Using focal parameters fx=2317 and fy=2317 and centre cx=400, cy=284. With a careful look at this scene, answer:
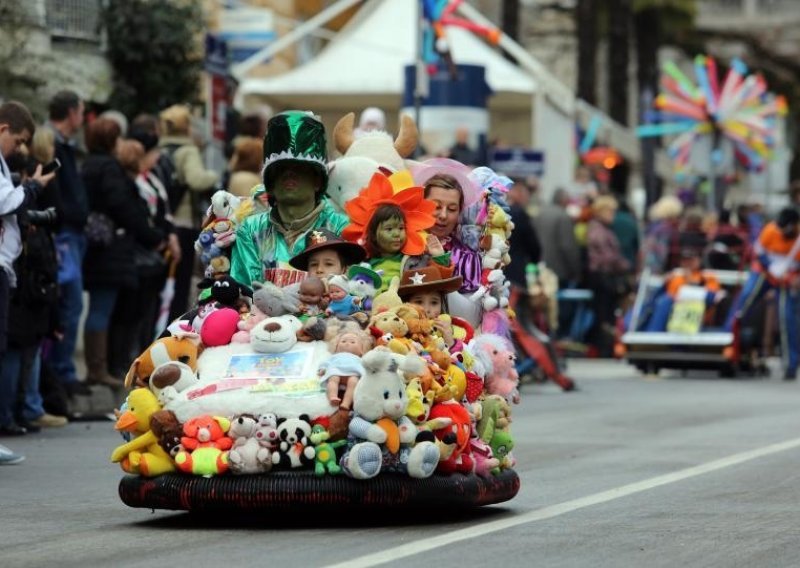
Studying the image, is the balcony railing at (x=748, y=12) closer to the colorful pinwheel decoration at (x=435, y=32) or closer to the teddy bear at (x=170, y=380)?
the colorful pinwheel decoration at (x=435, y=32)

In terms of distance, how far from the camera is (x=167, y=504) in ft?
31.7

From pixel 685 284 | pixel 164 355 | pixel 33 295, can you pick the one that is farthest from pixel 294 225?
pixel 685 284

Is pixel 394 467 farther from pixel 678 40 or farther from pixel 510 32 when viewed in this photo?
pixel 678 40

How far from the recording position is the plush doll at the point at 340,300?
10297 millimetres

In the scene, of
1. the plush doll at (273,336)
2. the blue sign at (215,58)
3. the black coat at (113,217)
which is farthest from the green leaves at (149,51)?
the plush doll at (273,336)

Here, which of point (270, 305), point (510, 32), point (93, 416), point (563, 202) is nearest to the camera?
point (270, 305)

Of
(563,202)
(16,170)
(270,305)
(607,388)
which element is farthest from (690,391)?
(270,305)

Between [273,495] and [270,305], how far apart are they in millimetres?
1133

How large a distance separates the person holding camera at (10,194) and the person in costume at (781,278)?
40.6 ft

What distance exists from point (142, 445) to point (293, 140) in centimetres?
180

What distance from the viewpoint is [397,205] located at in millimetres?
10773

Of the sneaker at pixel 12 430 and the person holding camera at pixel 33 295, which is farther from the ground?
the person holding camera at pixel 33 295

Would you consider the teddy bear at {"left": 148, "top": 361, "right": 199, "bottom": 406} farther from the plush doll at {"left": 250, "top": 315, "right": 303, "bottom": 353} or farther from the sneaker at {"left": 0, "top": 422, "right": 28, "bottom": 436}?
the sneaker at {"left": 0, "top": 422, "right": 28, "bottom": 436}

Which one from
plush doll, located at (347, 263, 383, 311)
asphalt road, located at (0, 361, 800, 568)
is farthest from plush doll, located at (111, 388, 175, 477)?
plush doll, located at (347, 263, 383, 311)
